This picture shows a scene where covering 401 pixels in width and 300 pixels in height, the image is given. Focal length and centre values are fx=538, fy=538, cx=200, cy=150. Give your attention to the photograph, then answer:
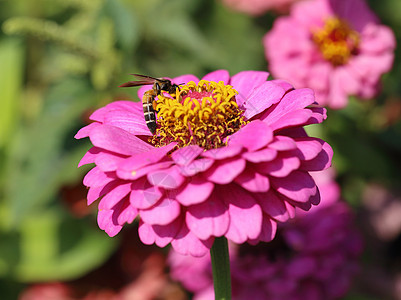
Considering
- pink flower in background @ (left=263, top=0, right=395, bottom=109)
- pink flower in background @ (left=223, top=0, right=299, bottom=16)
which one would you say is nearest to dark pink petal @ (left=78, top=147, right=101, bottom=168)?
pink flower in background @ (left=263, top=0, right=395, bottom=109)

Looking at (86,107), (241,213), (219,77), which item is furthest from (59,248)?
(241,213)

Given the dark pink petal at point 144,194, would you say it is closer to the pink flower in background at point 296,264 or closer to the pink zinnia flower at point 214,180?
the pink zinnia flower at point 214,180

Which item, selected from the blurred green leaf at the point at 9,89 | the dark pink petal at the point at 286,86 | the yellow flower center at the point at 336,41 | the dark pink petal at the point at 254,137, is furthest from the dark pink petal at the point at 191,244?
the blurred green leaf at the point at 9,89

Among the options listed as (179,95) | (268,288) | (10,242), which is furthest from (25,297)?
(179,95)

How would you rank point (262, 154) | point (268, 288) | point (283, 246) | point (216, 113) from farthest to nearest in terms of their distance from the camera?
1. point (283, 246)
2. point (268, 288)
3. point (216, 113)
4. point (262, 154)

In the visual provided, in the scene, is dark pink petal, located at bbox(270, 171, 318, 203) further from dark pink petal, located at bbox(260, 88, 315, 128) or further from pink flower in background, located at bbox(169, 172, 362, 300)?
pink flower in background, located at bbox(169, 172, 362, 300)

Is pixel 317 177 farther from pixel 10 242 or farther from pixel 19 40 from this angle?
pixel 19 40
